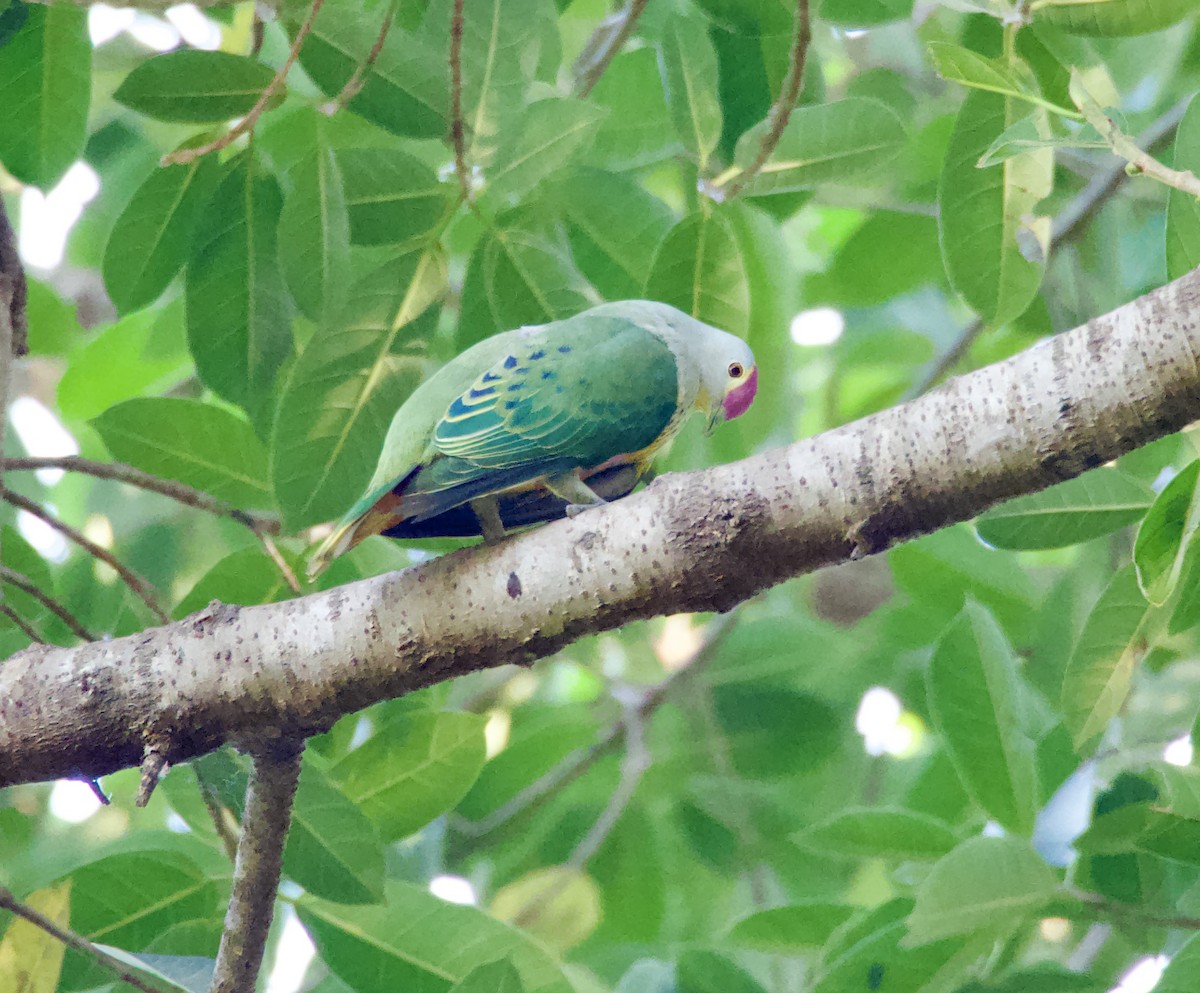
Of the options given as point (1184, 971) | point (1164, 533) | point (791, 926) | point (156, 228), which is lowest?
point (1184, 971)

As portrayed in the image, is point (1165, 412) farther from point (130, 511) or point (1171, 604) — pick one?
point (130, 511)

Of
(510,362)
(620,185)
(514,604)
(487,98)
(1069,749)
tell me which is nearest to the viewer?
(514,604)

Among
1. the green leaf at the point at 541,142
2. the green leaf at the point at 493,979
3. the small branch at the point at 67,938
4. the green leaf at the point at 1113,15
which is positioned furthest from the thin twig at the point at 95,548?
the green leaf at the point at 1113,15

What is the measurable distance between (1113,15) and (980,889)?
1.32 metres

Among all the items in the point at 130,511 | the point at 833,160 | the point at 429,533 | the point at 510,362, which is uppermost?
the point at 130,511

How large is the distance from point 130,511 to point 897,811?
2.50 m

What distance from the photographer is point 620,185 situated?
99.3 inches

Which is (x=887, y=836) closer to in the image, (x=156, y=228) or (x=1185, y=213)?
(x=1185, y=213)

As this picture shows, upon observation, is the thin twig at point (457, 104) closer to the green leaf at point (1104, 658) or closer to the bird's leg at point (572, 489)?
the bird's leg at point (572, 489)

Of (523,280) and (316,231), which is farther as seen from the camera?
(523,280)

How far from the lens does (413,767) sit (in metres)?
2.36

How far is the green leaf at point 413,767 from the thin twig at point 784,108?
1.10 m

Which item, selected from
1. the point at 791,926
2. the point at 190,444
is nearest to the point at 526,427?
the point at 190,444

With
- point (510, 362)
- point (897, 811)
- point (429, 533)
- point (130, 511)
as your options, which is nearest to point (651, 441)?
point (510, 362)
